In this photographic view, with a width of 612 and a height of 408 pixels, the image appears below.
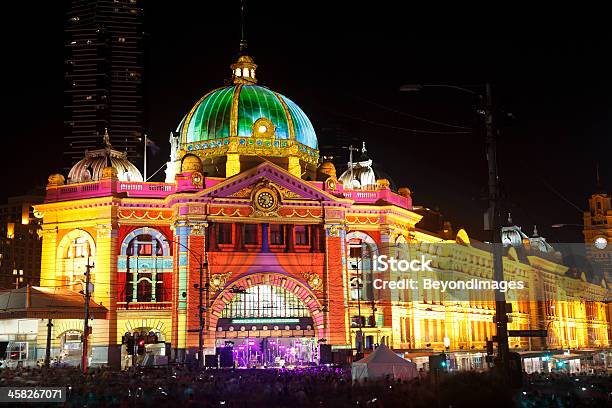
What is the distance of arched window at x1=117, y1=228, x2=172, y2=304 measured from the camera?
7744 centimetres

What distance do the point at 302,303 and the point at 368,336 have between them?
795 centimetres

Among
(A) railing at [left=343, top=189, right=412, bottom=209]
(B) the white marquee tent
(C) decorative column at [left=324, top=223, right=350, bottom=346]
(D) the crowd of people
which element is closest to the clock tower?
(A) railing at [left=343, top=189, right=412, bottom=209]

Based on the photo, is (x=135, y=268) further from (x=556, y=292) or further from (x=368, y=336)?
(x=556, y=292)

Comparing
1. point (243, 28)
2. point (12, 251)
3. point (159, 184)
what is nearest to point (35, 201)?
point (12, 251)

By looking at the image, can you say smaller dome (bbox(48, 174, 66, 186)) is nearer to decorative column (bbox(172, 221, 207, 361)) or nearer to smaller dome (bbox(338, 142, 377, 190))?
decorative column (bbox(172, 221, 207, 361))

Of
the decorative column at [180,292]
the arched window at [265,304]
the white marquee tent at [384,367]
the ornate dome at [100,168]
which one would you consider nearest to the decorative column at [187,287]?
the decorative column at [180,292]

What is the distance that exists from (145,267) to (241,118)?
708 inches

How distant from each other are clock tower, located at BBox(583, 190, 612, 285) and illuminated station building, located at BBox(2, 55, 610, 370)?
10431 cm

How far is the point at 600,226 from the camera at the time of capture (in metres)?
184

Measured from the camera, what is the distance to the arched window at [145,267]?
77438 mm

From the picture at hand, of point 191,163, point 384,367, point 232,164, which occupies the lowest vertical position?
point 384,367

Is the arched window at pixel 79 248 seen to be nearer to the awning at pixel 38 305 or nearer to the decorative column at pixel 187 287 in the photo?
the awning at pixel 38 305

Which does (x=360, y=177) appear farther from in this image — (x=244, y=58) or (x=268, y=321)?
(x=268, y=321)

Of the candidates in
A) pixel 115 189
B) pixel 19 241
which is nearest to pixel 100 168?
pixel 115 189
